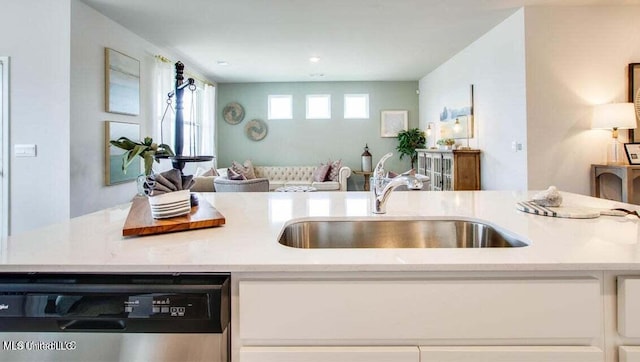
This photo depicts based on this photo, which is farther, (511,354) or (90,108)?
(90,108)

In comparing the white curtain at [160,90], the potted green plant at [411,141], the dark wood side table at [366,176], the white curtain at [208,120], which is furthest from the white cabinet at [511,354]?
the potted green plant at [411,141]

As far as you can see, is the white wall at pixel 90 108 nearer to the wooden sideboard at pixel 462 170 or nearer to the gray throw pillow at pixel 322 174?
the gray throw pillow at pixel 322 174

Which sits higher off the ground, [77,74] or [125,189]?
[77,74]

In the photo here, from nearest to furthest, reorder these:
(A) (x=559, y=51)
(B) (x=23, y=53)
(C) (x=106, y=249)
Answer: (C) (x=106, y=249) → (B) (x=23, y=53) → (A) (x=559, y=51)

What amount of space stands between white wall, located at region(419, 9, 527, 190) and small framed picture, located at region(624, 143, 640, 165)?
0.97 m

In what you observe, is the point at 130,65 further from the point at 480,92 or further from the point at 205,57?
the point at 480,92

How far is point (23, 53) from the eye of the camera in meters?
3.67

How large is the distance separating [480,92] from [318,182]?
3198 mm

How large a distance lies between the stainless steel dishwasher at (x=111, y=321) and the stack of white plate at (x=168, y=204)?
41cm

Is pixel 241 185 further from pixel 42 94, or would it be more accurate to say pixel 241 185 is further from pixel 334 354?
→ pixel 334 354

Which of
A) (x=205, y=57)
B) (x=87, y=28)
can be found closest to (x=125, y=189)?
(x=87, y=28)

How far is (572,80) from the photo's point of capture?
3.96 meters

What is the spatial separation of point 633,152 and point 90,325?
4.87m

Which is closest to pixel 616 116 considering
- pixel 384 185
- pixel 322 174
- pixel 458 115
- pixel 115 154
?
pixel 458 115
